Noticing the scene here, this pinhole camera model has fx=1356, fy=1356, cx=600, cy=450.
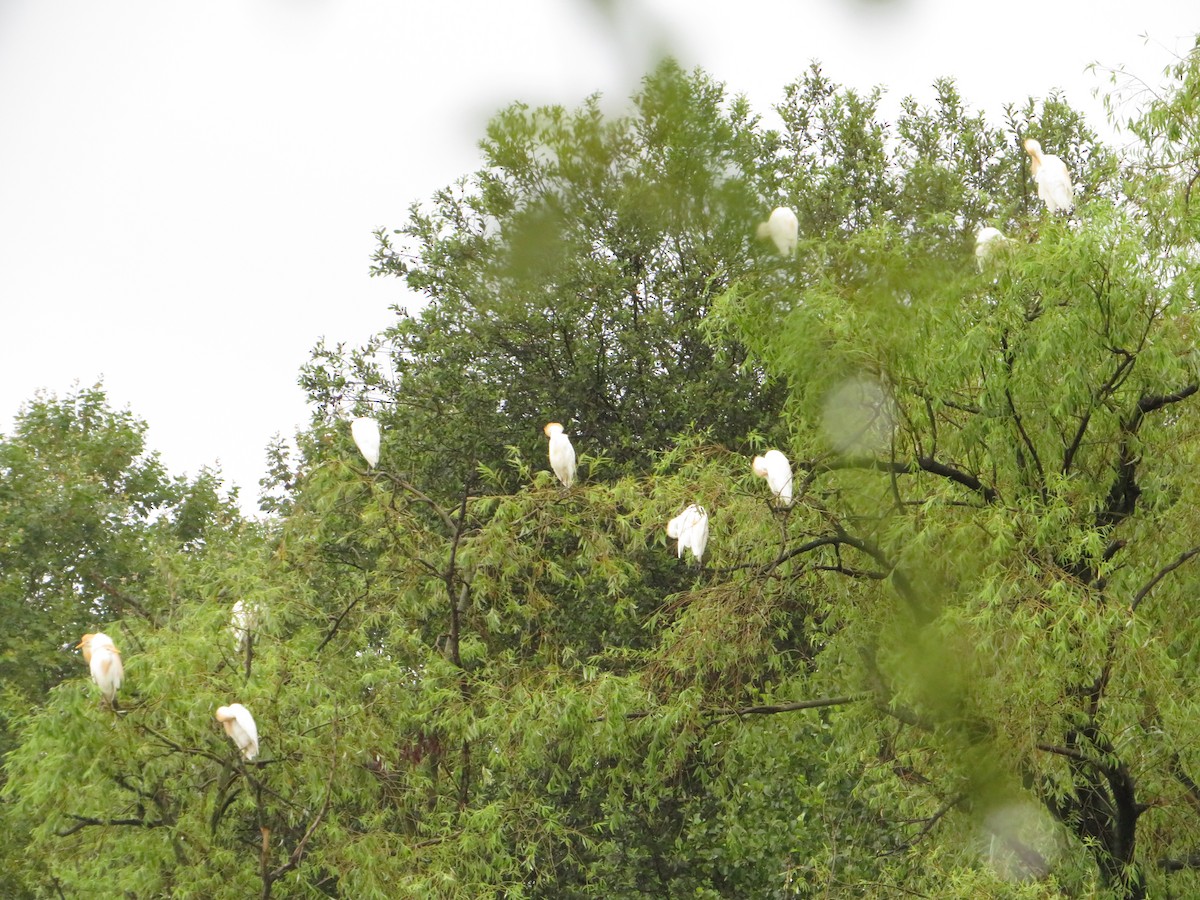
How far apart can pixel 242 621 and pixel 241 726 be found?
93cm

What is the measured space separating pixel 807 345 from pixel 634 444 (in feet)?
14.6

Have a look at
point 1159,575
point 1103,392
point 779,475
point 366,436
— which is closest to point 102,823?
point 366,436

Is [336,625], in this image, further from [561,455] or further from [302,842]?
[302,842]

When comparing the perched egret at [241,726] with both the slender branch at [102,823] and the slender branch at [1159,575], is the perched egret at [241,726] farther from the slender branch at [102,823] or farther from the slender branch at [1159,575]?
the slender branch at [1159,575]

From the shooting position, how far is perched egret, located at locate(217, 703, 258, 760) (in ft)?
16.7

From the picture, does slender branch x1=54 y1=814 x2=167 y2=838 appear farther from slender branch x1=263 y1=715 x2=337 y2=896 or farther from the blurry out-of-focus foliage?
slender branch x1=263 y1=715 x2=337 y2=896

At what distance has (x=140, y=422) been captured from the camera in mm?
17000

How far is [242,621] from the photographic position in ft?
19.5

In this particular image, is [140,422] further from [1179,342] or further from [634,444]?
[1179,342]

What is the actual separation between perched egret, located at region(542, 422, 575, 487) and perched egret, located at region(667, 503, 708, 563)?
3.69 feet

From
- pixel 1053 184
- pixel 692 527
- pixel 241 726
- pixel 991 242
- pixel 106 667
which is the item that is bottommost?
Result: pixel 241 726

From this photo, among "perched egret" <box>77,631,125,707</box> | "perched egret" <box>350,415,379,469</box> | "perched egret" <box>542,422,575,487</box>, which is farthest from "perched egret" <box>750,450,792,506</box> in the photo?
"perched egret" <box>77,631,125,707</box>

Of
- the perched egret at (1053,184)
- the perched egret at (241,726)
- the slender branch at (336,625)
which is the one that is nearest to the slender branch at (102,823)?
the perched egret at (241,726)

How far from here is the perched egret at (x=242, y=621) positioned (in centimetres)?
584
